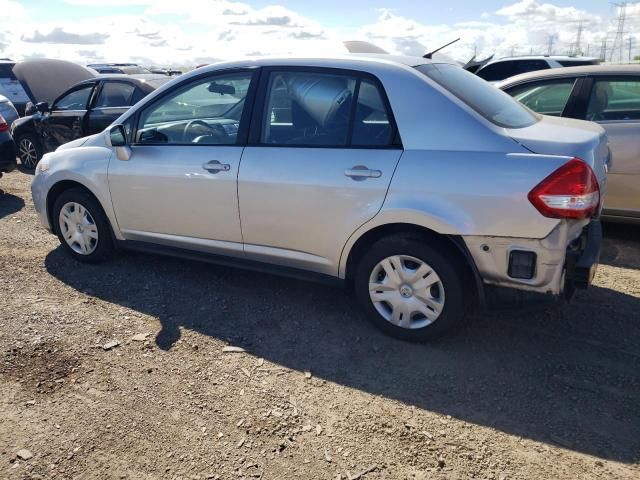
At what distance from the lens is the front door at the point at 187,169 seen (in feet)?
13.0

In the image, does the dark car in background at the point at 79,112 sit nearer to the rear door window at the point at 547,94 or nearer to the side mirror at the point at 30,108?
the side mirror at the point at 30,108

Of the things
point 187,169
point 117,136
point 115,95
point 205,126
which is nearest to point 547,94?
point 205,126

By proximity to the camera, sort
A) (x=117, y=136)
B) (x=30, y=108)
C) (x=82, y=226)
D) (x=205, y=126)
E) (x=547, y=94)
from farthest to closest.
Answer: (x=30, y=108) → (x=547, y=94) → (x=82, y=226) → (x=117, y=136) → (x=205, y=126)

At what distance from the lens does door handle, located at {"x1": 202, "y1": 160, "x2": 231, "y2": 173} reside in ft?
12.7

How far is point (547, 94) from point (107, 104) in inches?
242

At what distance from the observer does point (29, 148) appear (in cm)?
965

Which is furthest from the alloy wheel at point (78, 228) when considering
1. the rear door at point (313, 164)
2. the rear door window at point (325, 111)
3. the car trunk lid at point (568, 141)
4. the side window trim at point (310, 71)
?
the car trunk lid at point (568, 141)

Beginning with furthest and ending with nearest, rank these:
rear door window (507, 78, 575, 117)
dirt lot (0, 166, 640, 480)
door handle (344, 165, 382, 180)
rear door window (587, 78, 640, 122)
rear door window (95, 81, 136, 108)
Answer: rear door window (95, 81, 136, 108) → rear door window (507, 78, 575, 117) → rear door window (587, 78, 640, 122) → door handle (344, 165, 382, 180) → dirt lot (0, 166, 640, 480)

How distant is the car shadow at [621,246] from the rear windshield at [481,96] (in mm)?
1840

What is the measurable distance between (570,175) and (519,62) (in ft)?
34.5

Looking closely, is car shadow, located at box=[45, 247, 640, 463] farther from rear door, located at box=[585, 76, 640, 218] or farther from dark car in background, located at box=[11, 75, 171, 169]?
dark car in background, located at box=[11, 75, 171, 169]

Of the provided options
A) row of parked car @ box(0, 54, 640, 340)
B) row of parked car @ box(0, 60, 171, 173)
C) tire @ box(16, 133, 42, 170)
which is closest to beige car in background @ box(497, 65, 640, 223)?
row of parked car @ box(0, 54, 640, 340)

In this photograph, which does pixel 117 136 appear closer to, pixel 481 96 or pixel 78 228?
pixel 78 228

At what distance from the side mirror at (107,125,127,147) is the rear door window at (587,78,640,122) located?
4.22 metres
